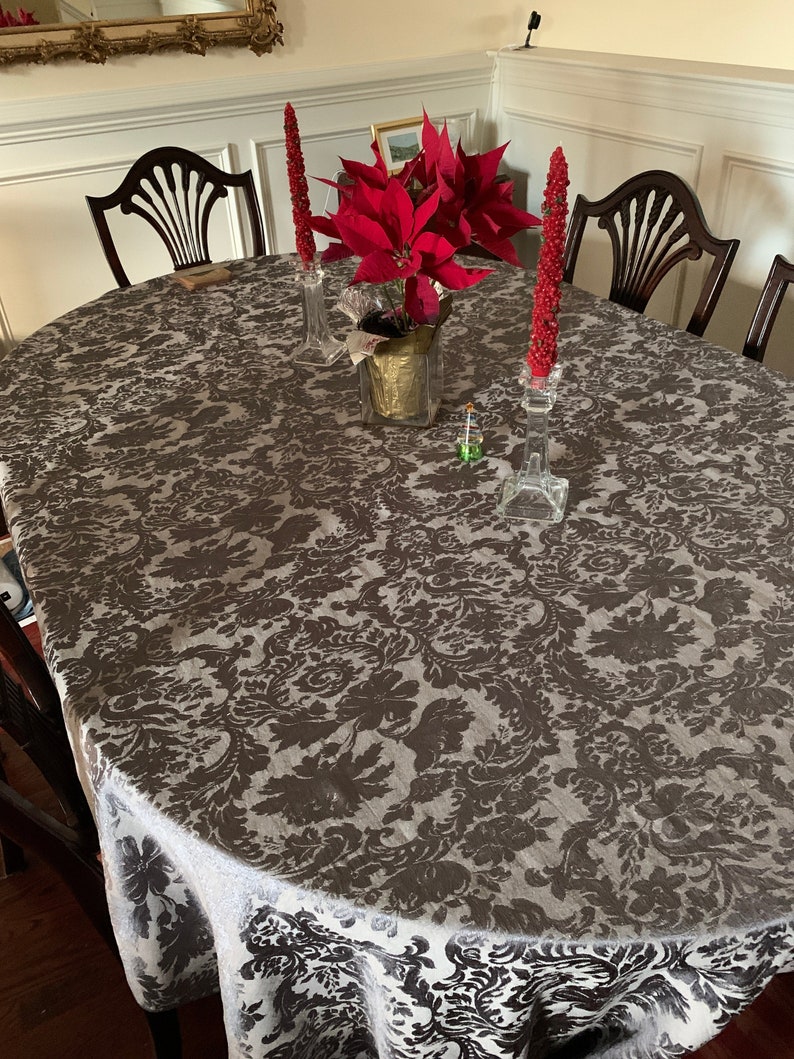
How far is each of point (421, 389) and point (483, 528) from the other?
0.28 metres

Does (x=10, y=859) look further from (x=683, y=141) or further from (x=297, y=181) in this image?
(x=683, y=141)

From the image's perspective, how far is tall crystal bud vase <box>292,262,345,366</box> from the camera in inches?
56.5

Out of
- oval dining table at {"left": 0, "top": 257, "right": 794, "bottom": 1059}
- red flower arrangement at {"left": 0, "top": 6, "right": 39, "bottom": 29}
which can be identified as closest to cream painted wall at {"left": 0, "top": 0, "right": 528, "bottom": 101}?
red flower arrangement at {"left": 0, "top": 6, "right": 39, "bottom": 29}

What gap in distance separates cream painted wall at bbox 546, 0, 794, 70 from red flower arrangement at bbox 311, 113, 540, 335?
8.65 feet

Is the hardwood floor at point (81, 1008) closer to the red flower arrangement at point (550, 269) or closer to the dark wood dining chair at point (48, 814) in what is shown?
the dark wood dining chair at point (48, 814)

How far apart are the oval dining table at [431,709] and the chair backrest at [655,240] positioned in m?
0.37

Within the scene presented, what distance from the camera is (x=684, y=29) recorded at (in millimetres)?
3525

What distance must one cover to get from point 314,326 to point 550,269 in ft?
2.17

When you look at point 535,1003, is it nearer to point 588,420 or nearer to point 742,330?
point 588,420

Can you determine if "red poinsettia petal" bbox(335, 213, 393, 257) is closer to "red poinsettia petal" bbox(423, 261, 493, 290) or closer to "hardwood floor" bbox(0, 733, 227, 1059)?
"red poinsettia petal" bbox(423, 261, 493, 290)

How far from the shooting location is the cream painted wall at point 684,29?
3.32 meters

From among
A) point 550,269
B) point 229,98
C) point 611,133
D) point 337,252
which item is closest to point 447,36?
point 611,133

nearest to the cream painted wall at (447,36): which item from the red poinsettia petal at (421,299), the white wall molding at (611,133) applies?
the white wall molding at (611,133)

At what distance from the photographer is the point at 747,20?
3365 millimetres
